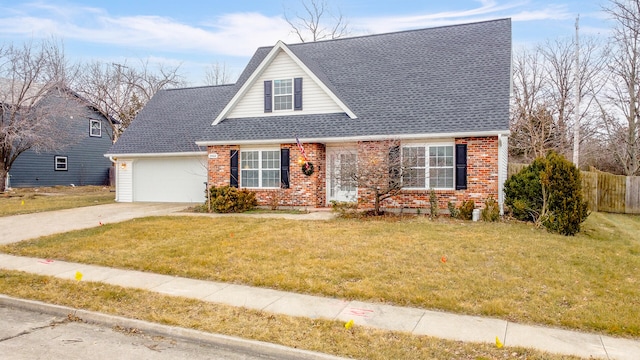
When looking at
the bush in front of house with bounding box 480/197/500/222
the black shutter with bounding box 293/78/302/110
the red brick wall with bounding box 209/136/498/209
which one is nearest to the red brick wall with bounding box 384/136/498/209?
the red brick wall with bounding box 209/136/498/209

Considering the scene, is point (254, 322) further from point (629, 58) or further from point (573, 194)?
point (629, 58)

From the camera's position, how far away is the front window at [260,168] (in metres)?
16.3

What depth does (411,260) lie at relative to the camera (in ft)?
24.8

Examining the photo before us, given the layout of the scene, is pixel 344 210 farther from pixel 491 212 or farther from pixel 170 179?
pixel 170 179

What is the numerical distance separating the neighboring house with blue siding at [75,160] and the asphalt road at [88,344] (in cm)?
2662

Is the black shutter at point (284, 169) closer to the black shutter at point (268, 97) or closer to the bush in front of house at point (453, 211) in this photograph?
the black shutter at point (268, 97)

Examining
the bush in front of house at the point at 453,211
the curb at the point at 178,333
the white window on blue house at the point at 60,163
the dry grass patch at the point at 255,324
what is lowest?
the curb at the point at 178,333

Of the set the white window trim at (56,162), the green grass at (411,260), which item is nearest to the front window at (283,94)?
the green grass at (411,260)

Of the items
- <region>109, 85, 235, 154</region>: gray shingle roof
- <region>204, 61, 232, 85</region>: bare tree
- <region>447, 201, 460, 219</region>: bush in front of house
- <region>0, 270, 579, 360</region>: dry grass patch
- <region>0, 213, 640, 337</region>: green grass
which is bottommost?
<region>0, 270, 579, 360</region>: dry grass patch

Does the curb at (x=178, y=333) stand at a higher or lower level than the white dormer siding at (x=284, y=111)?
lower

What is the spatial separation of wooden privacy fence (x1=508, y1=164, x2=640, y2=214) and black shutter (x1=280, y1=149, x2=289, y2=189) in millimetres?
8934

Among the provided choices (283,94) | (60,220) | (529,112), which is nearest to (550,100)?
(529,112)

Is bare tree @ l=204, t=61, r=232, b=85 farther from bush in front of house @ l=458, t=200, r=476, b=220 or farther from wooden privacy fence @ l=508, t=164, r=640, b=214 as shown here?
bush in front of house @ l=458, t=200, r=476, b=220

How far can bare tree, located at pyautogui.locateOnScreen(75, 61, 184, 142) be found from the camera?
115ft
